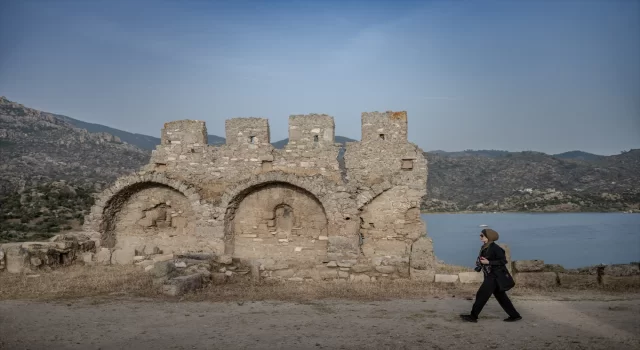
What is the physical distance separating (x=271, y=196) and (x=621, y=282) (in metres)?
8.88

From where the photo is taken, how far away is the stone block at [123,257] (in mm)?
13148

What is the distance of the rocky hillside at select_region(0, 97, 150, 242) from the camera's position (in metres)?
23.3

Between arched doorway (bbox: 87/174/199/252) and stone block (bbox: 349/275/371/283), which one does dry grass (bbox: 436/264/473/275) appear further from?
arched doorway (bbox: 87/174/199/252)

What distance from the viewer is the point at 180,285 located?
8.48 metres

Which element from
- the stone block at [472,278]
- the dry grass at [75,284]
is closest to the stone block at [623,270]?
the stone block at [472,278]

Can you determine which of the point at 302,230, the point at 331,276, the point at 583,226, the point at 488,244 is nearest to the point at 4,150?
the point at 302,230

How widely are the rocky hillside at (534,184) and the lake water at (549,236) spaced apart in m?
1.10

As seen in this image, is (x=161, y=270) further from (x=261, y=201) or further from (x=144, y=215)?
(x=144, y=215)

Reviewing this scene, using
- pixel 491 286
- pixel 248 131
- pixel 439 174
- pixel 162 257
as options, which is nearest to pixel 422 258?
pixel 491 286

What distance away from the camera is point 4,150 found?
40.0 metres

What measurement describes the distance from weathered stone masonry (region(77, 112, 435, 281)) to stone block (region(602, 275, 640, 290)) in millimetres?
4643

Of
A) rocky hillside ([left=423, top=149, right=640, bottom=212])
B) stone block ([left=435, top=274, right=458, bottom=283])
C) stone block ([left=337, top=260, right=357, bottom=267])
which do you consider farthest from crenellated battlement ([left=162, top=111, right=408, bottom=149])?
rocky hillside ([left=423, top=149, right=640, bottom=212])

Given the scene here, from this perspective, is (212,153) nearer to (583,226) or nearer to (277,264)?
(277,264)

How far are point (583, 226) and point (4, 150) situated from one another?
156ft
